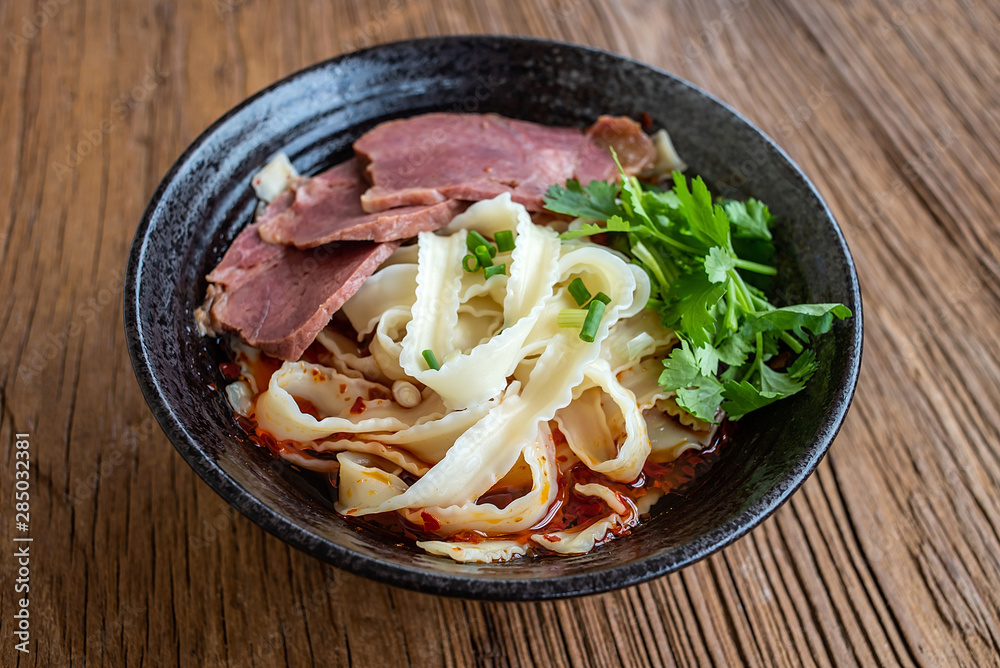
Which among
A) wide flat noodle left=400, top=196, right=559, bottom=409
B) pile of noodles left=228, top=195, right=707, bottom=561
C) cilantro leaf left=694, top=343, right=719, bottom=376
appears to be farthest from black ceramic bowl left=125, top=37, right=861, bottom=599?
wide flat noodle left=400, top=196, right=559, bottom=409

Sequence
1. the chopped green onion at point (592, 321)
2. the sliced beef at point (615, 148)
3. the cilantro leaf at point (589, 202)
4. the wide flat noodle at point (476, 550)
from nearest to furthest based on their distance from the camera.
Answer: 1. the wide flat noodle at point (476, 550)
2. the chopped green onion at point (592, 321)
3. the cilantro leaf at point (589, 202)
4. the sliced beef at point (615, 148)

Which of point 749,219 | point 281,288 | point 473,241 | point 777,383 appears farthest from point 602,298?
point 281,288

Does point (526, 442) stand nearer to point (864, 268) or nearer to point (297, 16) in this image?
point (864, 268)

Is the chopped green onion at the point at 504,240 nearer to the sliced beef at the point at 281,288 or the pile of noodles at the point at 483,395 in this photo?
the pile of noodles at the point at 483,395

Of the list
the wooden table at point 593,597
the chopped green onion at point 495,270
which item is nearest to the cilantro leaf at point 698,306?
the chopped green onion at point 495,270

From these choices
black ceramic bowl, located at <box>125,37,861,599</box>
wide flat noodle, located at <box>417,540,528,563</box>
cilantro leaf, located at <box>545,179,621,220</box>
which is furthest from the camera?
cilantro leaf, located at <box>545,179,621,220</box>

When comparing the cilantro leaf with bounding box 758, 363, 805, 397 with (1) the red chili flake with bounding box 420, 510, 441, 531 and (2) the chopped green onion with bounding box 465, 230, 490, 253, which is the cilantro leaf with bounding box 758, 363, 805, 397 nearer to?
(2) the chopped green onion with bounding box 465, 230, 490, 253

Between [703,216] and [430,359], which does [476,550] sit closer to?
[430,359]
